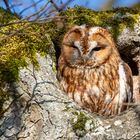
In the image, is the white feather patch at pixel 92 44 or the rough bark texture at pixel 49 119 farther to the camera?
the white feather patch at pixel 92 44

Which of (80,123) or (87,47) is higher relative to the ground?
(87,47)

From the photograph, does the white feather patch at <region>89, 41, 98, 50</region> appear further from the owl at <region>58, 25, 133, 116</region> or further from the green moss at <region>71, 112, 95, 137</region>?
the green moss at <region>71, 112, 95, 137</region>

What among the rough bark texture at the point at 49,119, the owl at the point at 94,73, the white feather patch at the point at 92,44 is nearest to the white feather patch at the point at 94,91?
the owl at the point at 94,73

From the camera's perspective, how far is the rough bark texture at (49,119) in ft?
9.79

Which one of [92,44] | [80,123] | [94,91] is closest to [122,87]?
[94,91]

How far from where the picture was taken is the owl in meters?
3.52

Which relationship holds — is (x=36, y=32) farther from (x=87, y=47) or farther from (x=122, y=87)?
(x=122, y=87)

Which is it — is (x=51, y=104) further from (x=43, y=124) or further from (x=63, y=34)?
(x=63, y=34)

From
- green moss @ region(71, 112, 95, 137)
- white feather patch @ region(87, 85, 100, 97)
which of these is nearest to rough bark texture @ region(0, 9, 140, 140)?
green moss @ region(71, 112, 95, 137)

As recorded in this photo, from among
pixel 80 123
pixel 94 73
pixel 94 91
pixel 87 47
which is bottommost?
pixel 80 123

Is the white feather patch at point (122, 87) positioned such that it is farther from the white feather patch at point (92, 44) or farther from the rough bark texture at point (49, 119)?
the rough bark texture at point (49, 119)

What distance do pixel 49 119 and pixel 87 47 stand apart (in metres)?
0.68

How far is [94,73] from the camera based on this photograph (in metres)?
3.59

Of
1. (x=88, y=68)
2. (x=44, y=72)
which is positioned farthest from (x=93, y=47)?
(x=44, y=72)
